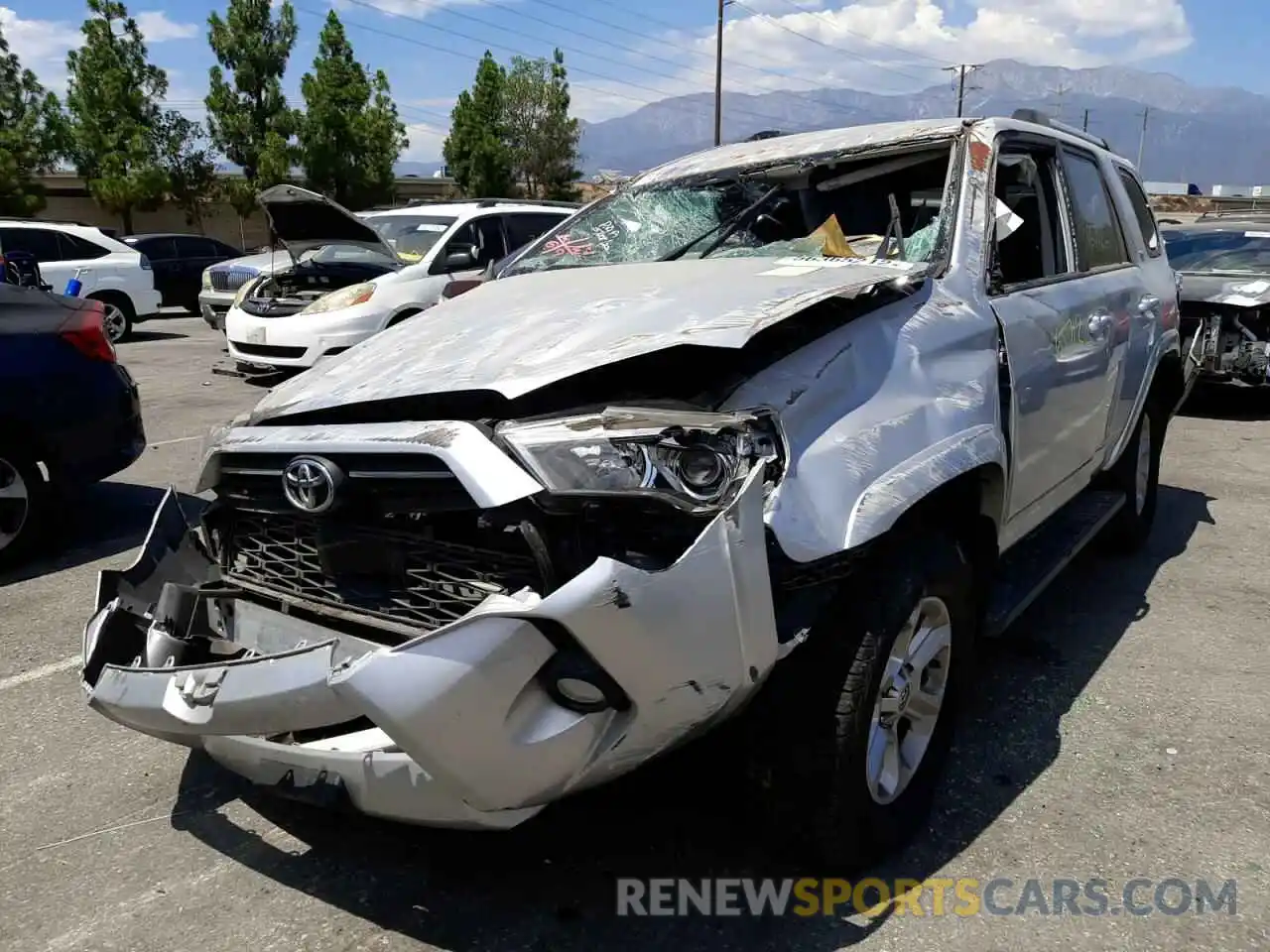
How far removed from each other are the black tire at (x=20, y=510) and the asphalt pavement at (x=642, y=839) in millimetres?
902

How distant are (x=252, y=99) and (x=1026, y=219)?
32631 mm

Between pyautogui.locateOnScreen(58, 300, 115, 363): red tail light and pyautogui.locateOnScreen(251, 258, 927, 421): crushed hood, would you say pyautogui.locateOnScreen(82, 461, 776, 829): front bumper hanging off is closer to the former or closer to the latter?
pyautogui.locateOnScreen(251, 258, 927, 421): crushed hood

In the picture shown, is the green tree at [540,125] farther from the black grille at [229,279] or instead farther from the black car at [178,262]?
the black grille at [229,279]

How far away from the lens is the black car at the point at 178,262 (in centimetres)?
1894

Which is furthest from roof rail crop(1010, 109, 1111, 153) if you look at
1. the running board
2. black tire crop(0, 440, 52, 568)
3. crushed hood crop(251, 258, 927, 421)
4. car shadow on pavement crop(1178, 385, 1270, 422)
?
car shadow on pavement crop(1178, 385, 1270, 422)

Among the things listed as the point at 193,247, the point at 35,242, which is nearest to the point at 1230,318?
the point at 35,242

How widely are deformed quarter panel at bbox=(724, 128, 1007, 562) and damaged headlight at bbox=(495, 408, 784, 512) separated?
9 cm

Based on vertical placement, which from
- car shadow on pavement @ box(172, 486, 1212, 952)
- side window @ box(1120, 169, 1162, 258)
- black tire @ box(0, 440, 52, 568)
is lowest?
car shadow on pavement @ box(172, 486, 1212, 952)

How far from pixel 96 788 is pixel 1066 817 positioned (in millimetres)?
2799

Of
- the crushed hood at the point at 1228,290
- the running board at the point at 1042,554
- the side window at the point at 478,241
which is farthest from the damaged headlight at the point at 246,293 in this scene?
the crushed hood at the point at 1228,290

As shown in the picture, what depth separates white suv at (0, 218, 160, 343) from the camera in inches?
586

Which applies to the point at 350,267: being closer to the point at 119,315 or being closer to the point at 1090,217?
the point at 119,315

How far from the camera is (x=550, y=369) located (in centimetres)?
239

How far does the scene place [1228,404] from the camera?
1007cm
